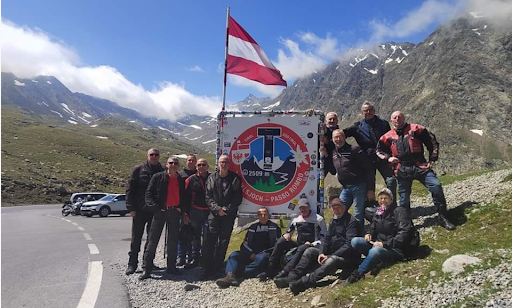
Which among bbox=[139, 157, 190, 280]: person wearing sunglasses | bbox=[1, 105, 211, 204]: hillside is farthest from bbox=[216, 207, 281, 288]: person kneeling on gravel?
bbox=[1, 105, 211, 204]: hillside

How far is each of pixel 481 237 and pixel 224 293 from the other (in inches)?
216

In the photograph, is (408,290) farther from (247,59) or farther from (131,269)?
(247,59)

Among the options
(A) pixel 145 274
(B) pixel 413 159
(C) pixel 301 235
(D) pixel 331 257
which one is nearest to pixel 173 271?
(A) pixel 145 274

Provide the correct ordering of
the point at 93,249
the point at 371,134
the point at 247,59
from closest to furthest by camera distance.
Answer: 1. the point at 371,134
2. the point at 247,59
3. the point at 93,249

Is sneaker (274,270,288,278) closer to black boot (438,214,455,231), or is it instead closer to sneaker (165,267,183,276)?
sneaker (165,267,183,276)

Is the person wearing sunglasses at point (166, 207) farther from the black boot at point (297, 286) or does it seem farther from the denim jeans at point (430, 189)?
the denim jeans at point (430, 189)

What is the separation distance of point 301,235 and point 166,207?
11.8ft

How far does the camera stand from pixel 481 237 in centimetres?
755

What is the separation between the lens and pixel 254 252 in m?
9.29

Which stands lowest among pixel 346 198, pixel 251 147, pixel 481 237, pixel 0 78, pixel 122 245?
pixel 122 245

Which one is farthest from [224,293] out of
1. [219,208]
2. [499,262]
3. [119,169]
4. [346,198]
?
[119,169]

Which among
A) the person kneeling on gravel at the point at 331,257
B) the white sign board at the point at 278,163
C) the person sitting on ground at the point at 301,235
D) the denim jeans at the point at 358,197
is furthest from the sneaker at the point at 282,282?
the denim jeans at the point at 358,197

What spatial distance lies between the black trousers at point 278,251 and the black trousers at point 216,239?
4.51 ft

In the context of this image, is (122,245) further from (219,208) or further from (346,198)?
(346,198)
